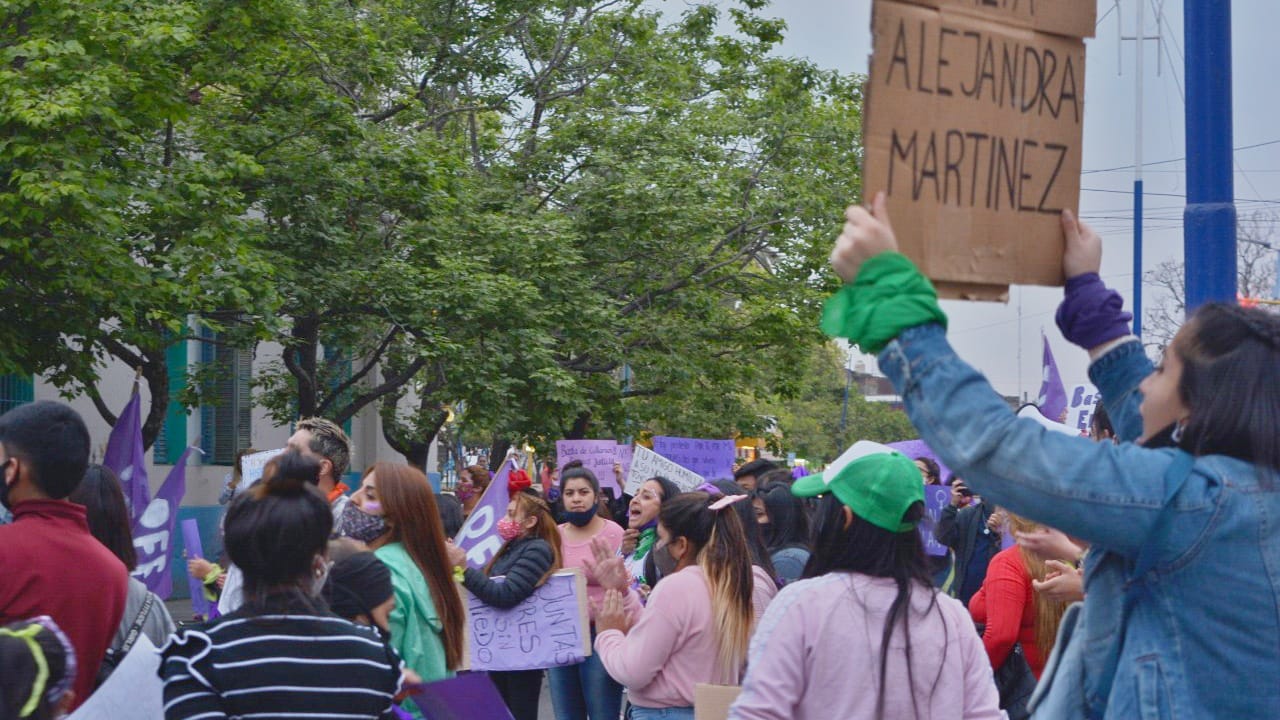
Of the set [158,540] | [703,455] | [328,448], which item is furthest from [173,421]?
[328,448]

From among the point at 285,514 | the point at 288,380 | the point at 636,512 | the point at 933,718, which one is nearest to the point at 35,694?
the point at 285,514

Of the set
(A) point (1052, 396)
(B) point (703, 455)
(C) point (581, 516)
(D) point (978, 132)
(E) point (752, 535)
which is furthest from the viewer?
(B) point (703, 455)

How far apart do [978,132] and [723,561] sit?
339 centimetres

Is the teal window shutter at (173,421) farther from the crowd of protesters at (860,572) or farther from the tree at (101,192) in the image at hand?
the crowd of protesters at (860,572)

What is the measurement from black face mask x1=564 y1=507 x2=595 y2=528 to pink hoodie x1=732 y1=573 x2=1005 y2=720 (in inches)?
253

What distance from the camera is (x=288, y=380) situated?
2161 cm

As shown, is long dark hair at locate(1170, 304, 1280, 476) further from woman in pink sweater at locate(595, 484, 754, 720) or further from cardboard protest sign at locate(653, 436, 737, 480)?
cardboard protest sign at locate(653, 436, 737, 480)

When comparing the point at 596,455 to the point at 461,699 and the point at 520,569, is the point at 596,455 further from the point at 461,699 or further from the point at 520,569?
the point at 461,699

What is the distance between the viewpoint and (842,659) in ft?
11.7

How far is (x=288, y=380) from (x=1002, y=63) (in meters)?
19.7

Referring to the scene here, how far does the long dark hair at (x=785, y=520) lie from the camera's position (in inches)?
314

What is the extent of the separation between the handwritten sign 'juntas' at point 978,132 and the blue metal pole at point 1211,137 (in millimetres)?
2242

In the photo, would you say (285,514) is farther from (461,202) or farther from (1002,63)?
(461,202)

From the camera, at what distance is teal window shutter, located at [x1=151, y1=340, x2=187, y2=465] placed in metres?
21.7
